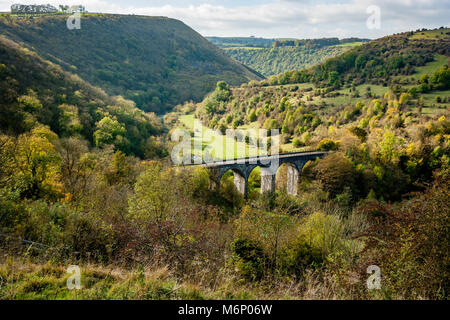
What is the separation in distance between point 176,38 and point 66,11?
61924mm

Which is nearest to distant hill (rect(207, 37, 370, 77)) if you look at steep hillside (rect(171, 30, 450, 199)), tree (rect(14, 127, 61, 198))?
steep hillside (rect(171, 30, 450, 199))

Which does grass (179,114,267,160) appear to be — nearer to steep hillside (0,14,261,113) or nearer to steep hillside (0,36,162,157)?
steep hillside (0,36,162,157)

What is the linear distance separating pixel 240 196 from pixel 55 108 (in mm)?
25238

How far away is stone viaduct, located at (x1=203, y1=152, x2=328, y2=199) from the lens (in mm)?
29531

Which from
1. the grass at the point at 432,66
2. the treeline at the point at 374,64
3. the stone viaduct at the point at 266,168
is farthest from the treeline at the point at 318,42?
the stone viaduct at the point at 266,168

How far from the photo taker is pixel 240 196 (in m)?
29.5

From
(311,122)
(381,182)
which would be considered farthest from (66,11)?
(381,182)

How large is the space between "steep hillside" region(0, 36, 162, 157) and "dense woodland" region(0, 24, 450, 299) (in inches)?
8.5

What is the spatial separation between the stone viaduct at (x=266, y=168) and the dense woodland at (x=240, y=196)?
1.26m

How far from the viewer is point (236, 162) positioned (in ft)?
101

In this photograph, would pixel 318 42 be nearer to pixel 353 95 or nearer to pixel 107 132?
pixel 353 95

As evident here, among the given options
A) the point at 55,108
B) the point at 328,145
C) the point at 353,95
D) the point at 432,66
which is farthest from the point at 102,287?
the point at 432,66

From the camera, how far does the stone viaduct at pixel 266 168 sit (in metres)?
29.5
